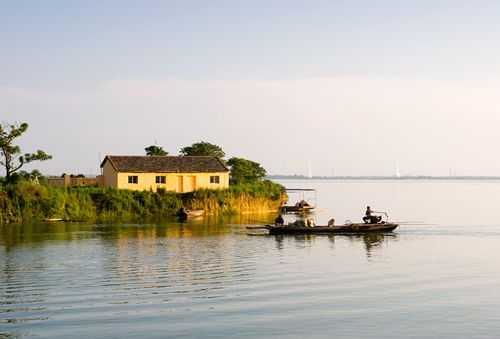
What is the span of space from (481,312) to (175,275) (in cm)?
1261

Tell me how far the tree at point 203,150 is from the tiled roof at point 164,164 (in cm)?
1569

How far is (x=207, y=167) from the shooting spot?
76.9 metres

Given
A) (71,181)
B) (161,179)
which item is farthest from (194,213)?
(71,181)

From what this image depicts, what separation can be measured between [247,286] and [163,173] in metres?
47.2

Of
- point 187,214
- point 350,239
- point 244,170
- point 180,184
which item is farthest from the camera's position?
point 244,170

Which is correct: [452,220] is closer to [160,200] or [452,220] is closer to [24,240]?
[160,200]

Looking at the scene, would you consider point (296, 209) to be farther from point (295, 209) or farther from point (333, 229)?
point (333, 229)

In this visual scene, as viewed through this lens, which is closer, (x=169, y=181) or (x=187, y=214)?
(x=187, y=214)

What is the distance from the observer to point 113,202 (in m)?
67.2

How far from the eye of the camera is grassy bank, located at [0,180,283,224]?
61.1m

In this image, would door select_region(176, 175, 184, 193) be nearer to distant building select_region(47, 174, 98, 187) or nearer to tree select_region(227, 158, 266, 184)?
distant building select_region(47, 174, 98, 187)

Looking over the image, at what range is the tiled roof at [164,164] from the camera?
73.9 m

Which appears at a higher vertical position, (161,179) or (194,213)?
(161,179)

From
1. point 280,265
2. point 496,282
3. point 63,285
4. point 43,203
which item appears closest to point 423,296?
point 496,282
